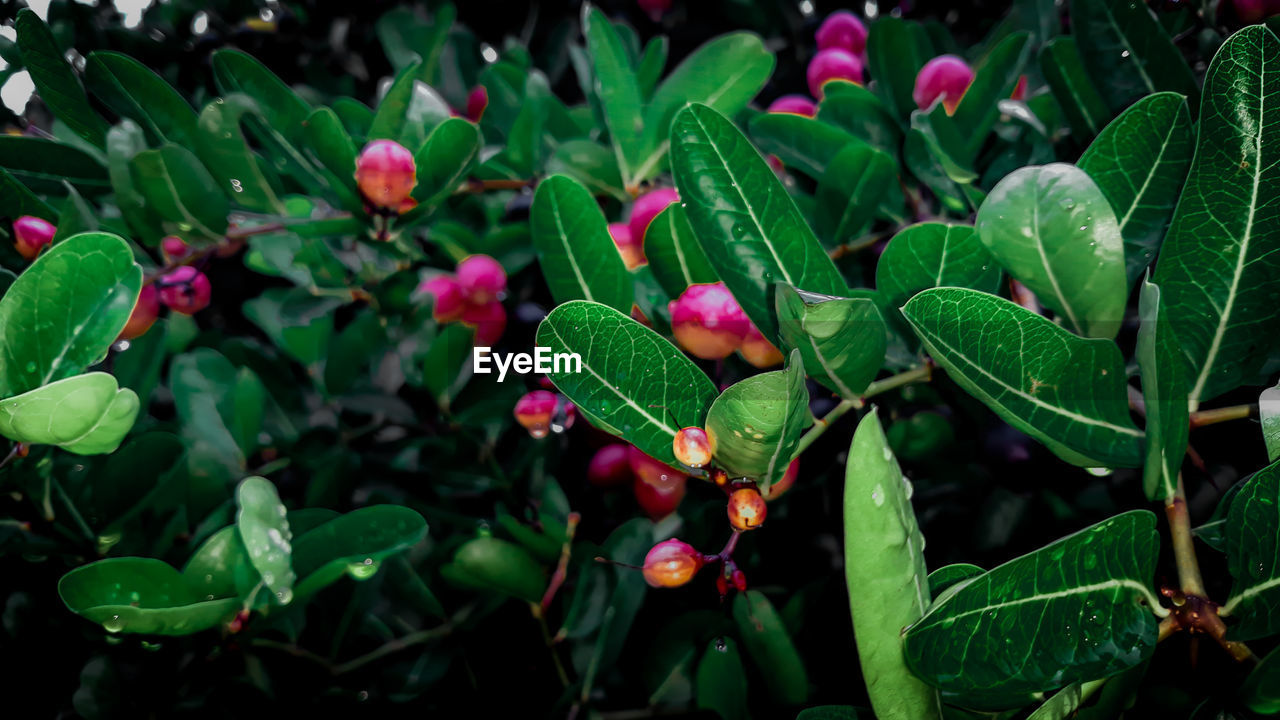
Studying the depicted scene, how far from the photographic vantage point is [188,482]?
87 cm

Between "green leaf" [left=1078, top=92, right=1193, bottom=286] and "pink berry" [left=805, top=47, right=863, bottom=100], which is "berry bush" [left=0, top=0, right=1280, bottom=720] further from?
"pink berry" [left=805, top=47, right=863, bottom=100]

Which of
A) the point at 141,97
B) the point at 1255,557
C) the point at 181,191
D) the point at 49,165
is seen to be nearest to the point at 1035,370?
the point at 1255,557

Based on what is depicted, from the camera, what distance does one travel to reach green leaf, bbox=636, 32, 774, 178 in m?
0.94

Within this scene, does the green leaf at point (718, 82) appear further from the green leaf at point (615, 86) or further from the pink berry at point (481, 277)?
the pink berry at point (481, 277)

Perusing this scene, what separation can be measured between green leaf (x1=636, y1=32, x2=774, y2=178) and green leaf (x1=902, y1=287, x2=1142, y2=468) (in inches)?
21.6

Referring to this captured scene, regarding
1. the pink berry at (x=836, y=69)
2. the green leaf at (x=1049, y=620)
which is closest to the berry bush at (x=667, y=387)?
the green leaf at (x=1049, y=620)

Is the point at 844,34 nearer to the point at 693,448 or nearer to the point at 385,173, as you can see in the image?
the point at 385,173

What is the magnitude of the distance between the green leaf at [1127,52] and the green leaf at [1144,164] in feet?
0.61

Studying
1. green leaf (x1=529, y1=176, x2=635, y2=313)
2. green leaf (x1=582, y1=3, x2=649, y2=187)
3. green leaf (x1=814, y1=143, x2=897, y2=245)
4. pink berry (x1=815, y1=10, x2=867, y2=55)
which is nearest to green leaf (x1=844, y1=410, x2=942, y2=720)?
green leaf (x1=529, y1=176, x2=635, y2=313)

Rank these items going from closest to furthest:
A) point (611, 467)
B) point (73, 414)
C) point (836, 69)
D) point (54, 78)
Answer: point (73, 414)
point (54, 78)
point (611, 467)
point (836, 69)

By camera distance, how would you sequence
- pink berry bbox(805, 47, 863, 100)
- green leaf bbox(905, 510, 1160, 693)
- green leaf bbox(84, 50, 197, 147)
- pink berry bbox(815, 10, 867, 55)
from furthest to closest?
pink berry bbox(815, 10, 867, 55)
pink berry bbox(805, 47, 863, 100)
green leaf bbox(84, 50, 197, 147)
green leaf bbox(905, 510, 1160, 693)

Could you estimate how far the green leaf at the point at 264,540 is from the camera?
60 cm

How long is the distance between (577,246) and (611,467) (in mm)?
362

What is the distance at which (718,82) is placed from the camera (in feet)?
3.11
